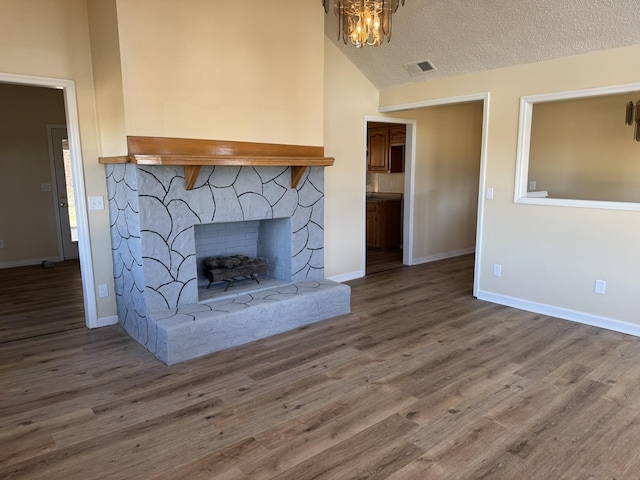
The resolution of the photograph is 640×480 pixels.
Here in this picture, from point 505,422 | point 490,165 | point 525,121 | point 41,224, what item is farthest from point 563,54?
point 41,224

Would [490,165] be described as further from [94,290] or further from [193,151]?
[94,290]

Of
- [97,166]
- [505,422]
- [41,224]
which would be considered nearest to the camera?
[505,422]

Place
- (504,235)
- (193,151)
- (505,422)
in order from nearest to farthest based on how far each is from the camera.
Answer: (505,422) → (193,151) → (504,235)

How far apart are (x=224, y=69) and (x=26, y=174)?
4553 mm

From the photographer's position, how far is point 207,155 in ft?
11.4

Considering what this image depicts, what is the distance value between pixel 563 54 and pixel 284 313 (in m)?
3.45

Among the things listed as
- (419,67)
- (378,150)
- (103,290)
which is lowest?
(103,290)

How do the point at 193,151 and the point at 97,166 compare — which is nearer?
the point at 193,151

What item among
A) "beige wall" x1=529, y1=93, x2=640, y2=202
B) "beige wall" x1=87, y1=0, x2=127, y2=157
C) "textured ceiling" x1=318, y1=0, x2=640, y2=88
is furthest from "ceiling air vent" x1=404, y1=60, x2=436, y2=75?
"beige wall" x1=87, y1=0, x2=127, y2=157

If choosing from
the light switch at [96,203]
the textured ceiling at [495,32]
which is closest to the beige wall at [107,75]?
the light switch at [96,203]

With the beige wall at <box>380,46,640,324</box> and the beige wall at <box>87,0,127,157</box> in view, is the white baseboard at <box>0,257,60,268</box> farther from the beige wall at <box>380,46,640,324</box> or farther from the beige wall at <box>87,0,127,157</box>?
the beige wall at <box>380,46,640,324</box>

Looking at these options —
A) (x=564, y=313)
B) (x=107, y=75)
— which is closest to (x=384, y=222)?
(x=564, y=313)

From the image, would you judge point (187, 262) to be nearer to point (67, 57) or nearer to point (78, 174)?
point (78, 174)

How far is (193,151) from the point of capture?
344cm
